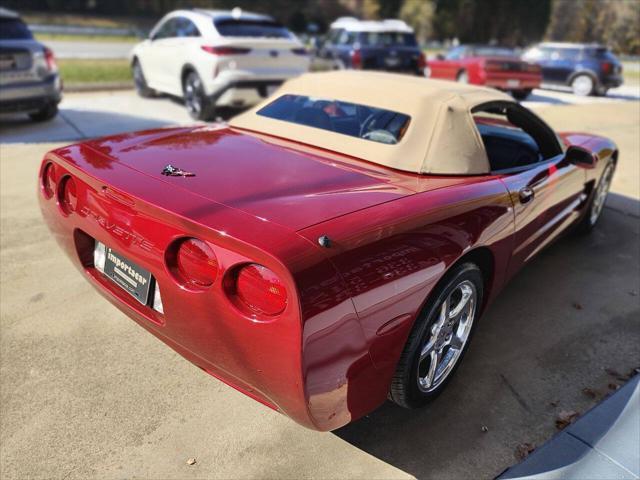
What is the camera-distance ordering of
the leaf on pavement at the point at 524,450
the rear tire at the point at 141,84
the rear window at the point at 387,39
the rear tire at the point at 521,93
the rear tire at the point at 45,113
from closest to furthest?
1. the leaf on pavement at the point at 524,450
2. the rear tire at the point at 45,113
3. the rear tire at the point at 141,84
4. the rear window at the point at 387,39
5. the rear tire at the point at 521,93

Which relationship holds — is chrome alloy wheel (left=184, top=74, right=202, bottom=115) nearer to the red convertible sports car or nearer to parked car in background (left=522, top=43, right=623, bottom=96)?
the red convertible sports car

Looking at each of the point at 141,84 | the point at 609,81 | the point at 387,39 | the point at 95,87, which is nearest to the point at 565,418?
the point at 141,84

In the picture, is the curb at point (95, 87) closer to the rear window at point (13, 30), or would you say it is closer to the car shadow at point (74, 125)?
the car shadow at point (74, 125)

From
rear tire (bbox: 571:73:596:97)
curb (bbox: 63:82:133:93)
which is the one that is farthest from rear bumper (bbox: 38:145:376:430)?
rear tire (bbox: 571:73:596:97)

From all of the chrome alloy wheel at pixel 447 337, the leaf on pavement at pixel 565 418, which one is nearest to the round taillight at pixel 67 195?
the chrome alloy wheel at pixel 447 337

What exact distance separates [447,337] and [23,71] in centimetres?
676

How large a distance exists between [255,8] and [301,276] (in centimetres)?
4416

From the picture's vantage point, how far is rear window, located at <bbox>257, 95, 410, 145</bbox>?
3020 mm

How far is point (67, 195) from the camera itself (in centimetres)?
264

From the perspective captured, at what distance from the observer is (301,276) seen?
176 cm

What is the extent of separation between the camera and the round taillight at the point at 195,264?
1984mm

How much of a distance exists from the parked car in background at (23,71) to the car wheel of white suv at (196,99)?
6.24ft

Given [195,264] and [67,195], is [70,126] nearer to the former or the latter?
[67,195]

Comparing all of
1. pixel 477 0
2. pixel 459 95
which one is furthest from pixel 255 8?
pixel 459 95
